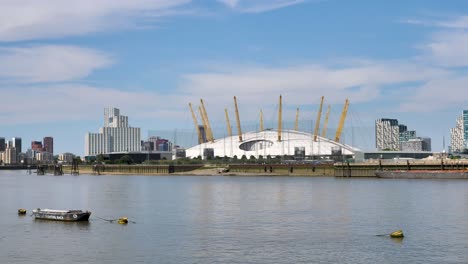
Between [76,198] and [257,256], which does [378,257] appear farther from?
[76,198]

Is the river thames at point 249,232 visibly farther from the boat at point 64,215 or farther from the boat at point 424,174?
the boat at point 424,174

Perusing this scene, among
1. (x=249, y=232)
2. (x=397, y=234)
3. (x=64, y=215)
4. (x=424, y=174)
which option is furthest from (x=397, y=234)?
(x=424, y=174)

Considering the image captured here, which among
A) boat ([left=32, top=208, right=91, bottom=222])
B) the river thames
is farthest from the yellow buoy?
boat ([left=32, top=208, right=91, bottom=222])

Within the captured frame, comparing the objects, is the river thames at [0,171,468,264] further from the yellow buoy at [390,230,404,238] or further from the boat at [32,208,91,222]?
the boat at [32,208,91,222]

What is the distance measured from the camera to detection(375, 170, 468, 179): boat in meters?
141

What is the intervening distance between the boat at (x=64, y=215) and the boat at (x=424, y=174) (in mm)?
97007

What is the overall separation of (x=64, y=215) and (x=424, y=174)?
9981 centimetres

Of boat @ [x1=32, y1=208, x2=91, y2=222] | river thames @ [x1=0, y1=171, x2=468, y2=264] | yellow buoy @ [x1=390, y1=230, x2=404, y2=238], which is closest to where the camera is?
river thames @ [x1=0, y1=171, x2=468, y2=264]

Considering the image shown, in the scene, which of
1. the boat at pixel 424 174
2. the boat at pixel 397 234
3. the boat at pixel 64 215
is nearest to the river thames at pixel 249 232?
the boat at pixel 397 234

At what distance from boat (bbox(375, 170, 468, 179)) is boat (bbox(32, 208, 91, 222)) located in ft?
318

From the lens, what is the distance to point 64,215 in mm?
63000

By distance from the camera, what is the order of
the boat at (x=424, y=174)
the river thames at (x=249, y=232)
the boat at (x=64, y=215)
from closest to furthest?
the river thames at (x=249, y=232)
the boat at (x=64, y=215)
the boat at (x=424, y=174)

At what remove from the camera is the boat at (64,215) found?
62188 millimetres

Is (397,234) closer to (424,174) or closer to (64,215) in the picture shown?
(64,215)
